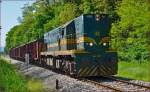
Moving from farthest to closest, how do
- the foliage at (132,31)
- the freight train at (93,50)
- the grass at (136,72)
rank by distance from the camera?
the foliage at (132,31)
the grass at (136,72)
the freight train at (93,50)

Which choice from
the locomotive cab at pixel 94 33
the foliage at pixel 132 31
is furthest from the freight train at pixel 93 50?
the foliage at pixel 132 31

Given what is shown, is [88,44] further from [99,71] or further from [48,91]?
[48,91]

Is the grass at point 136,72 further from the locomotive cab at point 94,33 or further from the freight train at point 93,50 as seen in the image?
the locomotive cab at point 94,33

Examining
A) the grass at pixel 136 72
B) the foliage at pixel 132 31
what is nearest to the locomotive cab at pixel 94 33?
the grass at pixel 136 72

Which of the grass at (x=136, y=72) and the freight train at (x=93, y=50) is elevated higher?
the freight train at (x=93, y=50)

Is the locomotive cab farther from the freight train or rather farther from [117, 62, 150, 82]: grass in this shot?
[117, 62, 150, 82]: grass

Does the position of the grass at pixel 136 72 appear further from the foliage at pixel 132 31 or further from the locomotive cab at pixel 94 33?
the locomotive cab at pixel 94 33

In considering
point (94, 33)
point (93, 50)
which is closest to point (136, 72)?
point (93, 50)

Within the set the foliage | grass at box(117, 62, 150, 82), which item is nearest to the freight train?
grass at box(117, 62, 150, 82)

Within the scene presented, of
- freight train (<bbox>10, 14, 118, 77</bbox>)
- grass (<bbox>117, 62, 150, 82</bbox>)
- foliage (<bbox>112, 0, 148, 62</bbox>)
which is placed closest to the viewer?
freight train (<bbox>10, 14, 118, 77</bbox>)

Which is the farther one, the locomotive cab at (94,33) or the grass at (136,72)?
the grass at (136,72)

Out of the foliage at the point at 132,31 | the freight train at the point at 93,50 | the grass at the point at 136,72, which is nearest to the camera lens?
the freight train at the point at 93,50

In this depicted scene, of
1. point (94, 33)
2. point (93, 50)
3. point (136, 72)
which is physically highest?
point (94, 33)

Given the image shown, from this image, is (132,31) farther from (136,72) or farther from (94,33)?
(94,33)
